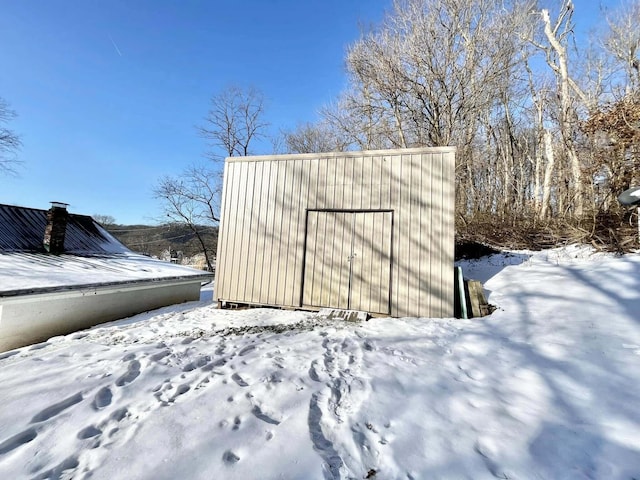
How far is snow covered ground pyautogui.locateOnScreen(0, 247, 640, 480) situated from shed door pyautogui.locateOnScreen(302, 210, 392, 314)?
3.75ft

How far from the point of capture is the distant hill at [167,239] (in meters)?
20.4

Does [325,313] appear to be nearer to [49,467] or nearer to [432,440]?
[432,440]

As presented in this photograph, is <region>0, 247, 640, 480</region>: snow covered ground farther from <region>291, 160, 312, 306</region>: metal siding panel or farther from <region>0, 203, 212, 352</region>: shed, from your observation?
<region>291, 160, 312, 306</region>: metal siding panel

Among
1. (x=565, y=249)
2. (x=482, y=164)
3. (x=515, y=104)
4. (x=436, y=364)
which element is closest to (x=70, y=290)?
(x=436, y=364)

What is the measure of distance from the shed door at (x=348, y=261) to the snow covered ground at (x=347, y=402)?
1144 mm

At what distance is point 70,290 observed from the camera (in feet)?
16.9

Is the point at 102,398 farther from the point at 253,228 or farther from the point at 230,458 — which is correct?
the point at 253,228

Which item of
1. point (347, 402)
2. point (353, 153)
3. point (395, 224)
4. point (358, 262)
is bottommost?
point (347, 402)

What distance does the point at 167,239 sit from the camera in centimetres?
2228

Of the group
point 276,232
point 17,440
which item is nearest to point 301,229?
point 276,232

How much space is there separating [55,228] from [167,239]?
15197 mm

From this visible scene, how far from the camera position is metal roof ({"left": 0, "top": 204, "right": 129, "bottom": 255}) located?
7578mm

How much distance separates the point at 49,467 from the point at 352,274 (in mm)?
4211

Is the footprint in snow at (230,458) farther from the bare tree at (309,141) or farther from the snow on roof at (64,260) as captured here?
the bare tree at (309,141)
